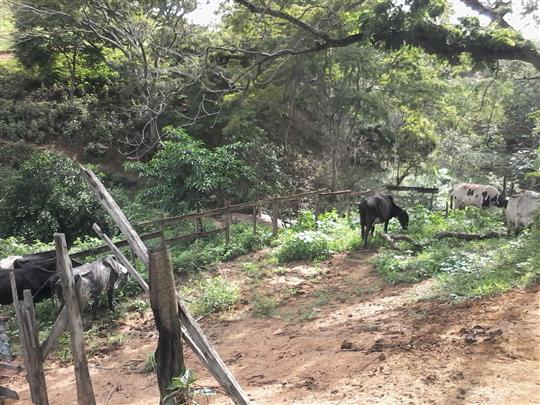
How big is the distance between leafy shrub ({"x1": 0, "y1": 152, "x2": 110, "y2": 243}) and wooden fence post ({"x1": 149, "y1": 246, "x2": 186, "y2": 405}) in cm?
1106

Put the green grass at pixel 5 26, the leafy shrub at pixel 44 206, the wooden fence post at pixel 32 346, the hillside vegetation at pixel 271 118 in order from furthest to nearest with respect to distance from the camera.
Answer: the green grass at pixel 5 26 < the leafy shrub at pixel 44 206 < the hillside vegetation at pixel 271 118 < the wooden fence post at pixel 32 346

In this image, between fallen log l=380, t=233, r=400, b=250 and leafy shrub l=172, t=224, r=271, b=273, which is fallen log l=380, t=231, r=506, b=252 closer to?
fallen log l=380, t=233, r=400, b=250

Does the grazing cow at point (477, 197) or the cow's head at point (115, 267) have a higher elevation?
the cow's head at point (115, 267)

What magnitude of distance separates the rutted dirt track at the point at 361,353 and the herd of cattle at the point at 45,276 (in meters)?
0.90

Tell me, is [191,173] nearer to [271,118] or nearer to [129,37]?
[129,37]

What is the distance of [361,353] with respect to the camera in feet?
19.5

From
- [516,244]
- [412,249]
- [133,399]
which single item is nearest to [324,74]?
[412,249]

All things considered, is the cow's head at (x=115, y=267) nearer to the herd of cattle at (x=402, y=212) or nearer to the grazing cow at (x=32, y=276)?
the grazing cow at (x=32, y=276)

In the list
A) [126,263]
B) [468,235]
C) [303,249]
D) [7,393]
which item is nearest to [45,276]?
[7,393]

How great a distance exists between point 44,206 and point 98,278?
6.28 meters

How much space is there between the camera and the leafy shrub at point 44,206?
13.7 m

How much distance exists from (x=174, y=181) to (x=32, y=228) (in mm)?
4357

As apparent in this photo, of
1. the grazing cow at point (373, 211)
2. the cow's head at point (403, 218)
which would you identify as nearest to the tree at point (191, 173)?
the grazing cow at point (373, 211)

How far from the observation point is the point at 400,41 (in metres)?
9.11
